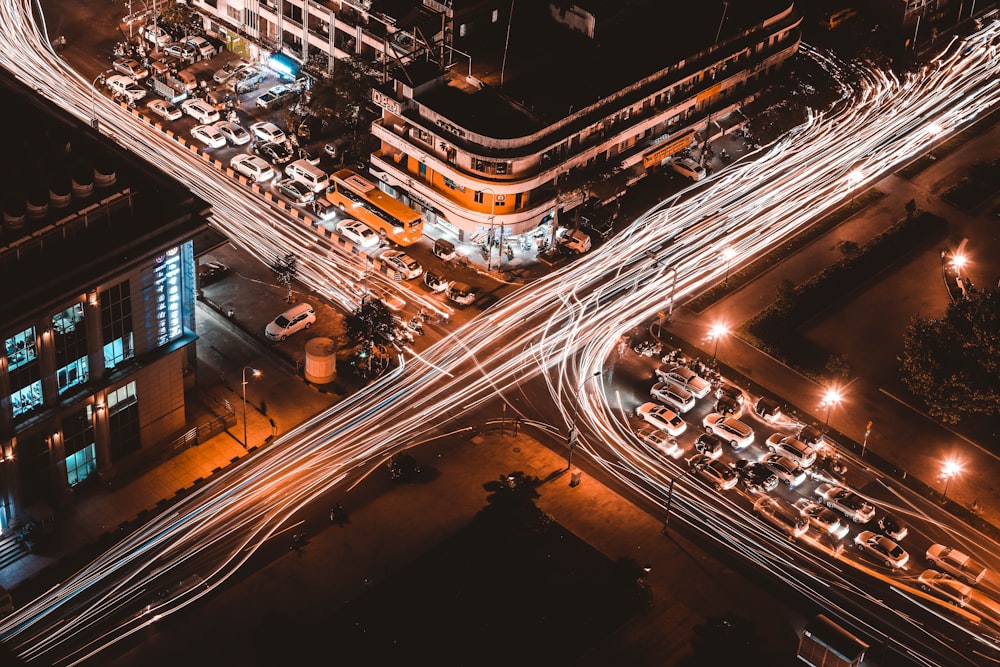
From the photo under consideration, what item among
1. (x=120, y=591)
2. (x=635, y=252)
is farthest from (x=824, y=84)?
(x=120, y=591)

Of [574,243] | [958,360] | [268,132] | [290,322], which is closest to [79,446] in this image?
[290,322]

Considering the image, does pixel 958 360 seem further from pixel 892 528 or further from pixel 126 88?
pixel 126 88

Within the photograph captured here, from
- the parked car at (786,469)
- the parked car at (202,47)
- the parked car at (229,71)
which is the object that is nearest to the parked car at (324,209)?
the parked car at (229,71)

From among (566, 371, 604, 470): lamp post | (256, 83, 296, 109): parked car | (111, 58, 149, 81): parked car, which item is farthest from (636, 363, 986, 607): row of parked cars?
(111, 58, 149, 81): parked car

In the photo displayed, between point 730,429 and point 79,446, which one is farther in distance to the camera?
point 730,429

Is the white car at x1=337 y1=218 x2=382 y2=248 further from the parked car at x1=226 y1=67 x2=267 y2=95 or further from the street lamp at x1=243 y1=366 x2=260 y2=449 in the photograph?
the parked car at x1=226 y1=67 x2=267 y2=95

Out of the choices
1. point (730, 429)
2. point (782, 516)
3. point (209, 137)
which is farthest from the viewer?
point (209, 137)

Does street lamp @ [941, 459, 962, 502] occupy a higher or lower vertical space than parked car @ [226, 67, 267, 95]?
higher
